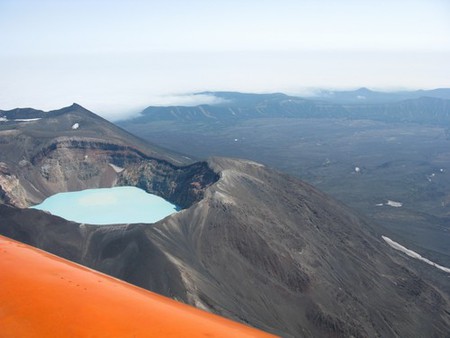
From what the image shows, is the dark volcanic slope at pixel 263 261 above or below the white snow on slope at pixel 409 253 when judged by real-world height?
above

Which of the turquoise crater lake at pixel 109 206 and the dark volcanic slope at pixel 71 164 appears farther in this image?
the dark volcanic slope at pixel 71 164

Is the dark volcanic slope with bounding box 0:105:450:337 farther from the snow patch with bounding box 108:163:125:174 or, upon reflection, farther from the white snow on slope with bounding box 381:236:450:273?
the snow patch with bounding box 108:163:125:174

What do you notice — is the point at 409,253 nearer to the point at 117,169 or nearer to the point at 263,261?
the point at 263,261

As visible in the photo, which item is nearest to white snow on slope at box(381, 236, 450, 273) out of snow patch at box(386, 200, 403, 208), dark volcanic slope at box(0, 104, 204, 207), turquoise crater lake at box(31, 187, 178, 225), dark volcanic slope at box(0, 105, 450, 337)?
Answer: dark volcanic slope at box(0, 105, 450, 337)

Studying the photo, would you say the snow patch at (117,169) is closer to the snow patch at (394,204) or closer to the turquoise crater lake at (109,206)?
the turquoise crater lake at (109,206)

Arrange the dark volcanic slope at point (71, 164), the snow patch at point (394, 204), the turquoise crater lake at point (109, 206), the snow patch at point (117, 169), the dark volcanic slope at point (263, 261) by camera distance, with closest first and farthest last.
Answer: the dark volcanic slope at point (263, 261) < the turquoise crater lake at point (109, 206) < the dark volcanic slope at point (71, 164) < the snow patch at point (117, 169) < the snow patch at point (394, 204)

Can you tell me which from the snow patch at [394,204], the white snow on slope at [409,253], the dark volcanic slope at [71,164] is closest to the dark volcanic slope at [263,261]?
the white snow on slope at [409,253]

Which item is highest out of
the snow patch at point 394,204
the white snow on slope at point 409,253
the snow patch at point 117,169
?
the snow patch at point 117,169
